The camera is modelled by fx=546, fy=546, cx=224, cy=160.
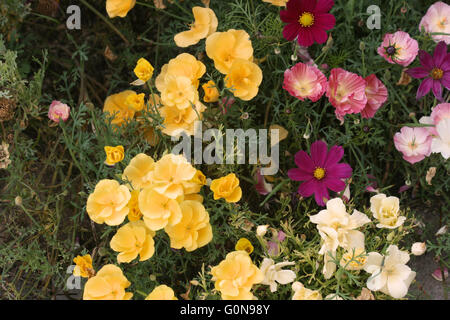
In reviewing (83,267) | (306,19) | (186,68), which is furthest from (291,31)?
(83,267)

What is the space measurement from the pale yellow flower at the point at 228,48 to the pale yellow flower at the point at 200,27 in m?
0.06

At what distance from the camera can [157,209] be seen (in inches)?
41.2

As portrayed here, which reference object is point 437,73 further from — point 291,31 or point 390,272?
point 390,272

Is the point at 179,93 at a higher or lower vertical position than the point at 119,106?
higher

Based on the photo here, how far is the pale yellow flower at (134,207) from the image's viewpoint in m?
1.08

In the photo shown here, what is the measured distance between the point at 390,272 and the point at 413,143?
0.37 metres

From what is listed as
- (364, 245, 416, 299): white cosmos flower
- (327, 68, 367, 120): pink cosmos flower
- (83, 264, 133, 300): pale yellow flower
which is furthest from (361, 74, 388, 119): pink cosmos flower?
(83, 264, 133, 300): pale yellow flower

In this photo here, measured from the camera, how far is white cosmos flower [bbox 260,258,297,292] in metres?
1.09

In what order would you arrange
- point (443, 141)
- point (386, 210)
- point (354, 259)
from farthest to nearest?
point (443, 141)
point (386, 210)
point (354, 259)

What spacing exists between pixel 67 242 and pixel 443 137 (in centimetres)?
91

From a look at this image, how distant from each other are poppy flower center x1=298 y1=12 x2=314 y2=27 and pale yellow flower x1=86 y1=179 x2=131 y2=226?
1.78ft

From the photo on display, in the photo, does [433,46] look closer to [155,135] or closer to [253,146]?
[253,146]

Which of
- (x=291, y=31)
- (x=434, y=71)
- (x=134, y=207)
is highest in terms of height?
(x=291, y=31)

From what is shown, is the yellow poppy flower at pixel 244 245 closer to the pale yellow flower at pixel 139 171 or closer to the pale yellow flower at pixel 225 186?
the pale yellow flower at pixel 225 186
